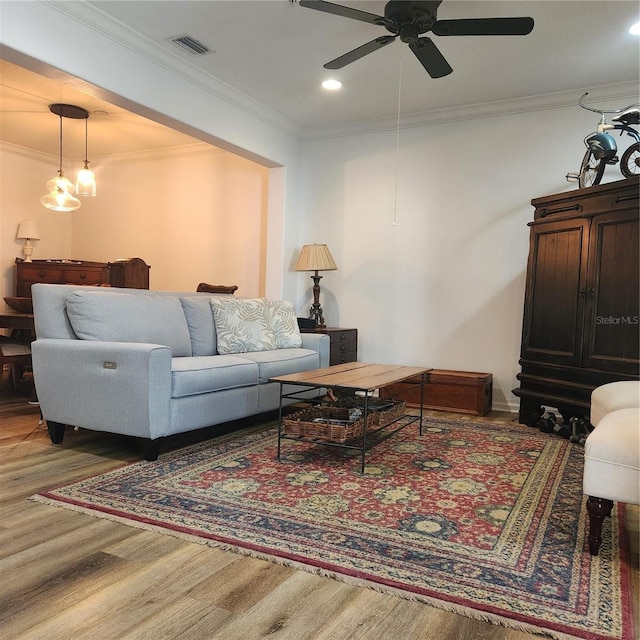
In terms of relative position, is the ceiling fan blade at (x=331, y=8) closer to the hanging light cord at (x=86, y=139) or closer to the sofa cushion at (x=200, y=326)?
the sofa cushion at (x=200, y=326)

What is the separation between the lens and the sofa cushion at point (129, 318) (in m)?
2.97

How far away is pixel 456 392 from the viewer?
429cm

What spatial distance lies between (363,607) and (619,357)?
8.18 feet

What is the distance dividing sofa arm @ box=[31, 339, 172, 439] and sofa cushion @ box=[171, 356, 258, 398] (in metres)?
0.09

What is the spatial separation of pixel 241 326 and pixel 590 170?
2.78 metres

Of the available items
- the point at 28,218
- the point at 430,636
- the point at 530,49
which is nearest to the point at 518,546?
the point at 430,636

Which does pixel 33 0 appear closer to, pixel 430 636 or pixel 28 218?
pixel 430 636

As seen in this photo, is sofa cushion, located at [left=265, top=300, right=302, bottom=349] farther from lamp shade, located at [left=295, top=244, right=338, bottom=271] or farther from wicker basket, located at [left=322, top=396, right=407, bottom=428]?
wicker basket, located at [left=322, top=396, right=407, bottom=428]

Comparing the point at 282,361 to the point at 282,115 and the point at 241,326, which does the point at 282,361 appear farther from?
the point at 282,115

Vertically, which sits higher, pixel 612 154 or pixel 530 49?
pixel 530 49

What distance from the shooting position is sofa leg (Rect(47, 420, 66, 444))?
3.01 metres

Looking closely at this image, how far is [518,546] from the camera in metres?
1.85

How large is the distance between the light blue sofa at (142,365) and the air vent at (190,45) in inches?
66.6

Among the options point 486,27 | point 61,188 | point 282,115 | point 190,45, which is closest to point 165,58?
point 190,45
